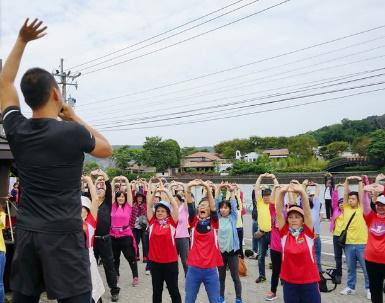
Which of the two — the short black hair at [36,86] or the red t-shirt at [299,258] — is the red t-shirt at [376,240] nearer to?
the red t-shirt at [299,258]

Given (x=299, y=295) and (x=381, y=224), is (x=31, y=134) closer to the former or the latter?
(x=299, y=295)

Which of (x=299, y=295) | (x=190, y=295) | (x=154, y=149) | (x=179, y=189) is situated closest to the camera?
(x=299, y=295)

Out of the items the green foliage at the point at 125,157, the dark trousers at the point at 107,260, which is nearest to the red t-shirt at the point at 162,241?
the dark trousers at the point at 107,260

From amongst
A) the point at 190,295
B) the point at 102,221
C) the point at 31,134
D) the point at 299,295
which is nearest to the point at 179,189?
Answer: the point at 102,221

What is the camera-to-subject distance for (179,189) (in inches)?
398

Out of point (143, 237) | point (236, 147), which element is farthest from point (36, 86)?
point (236, 147)

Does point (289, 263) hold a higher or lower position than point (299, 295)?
higher

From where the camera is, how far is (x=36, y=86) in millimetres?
2076

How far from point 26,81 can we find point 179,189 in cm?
813

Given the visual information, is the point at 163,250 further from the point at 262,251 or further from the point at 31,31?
the point at 31,31

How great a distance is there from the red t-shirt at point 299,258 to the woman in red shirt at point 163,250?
64.0 inches

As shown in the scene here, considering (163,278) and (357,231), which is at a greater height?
(357,231)

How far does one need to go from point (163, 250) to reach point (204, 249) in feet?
2.08

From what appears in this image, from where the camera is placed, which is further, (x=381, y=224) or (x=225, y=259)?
(x=225, y=259)
